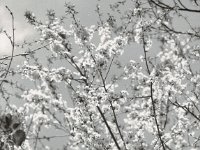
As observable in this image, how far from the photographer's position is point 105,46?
11.0 m

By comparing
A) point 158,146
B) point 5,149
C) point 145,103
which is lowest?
point 5,149

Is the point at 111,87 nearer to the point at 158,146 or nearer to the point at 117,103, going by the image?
the point at 117,103

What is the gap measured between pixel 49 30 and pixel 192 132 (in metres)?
5.38

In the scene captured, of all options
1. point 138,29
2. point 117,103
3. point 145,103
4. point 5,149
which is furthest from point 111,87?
point 5,149

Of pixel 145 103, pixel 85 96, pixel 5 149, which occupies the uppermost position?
pixel 145 103

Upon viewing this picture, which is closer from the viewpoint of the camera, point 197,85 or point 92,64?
point 197,85

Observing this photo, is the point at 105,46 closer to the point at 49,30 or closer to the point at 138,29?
the point at 49,30

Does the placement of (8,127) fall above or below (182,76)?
below

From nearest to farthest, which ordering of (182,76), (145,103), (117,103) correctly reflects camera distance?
(182,76) < (117,103) < (145,103)

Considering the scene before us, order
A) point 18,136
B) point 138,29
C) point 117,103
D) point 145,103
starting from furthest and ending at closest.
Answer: point 145,103, point 117,103, point 138,29, point 18,136

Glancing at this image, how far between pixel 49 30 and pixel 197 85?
480cm

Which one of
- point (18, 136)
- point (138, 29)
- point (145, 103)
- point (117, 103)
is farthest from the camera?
point (145, 103)

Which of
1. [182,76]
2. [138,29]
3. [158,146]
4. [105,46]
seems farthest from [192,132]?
[138,29]

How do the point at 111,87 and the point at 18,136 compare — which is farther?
the point at 111,87
